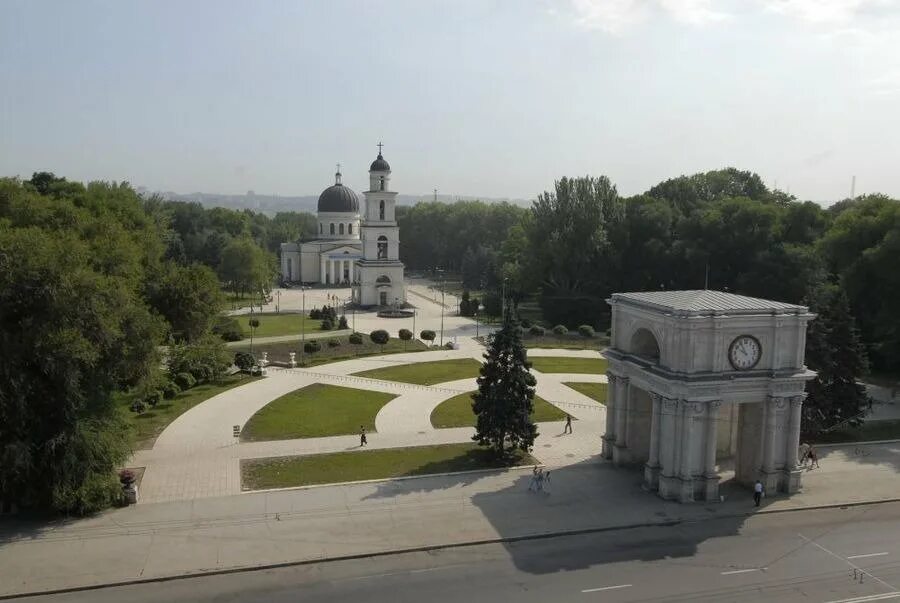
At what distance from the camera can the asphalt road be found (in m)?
19.7

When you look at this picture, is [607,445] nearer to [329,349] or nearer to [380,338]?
[380,338]

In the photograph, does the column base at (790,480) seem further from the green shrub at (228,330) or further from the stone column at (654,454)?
the green shrub at (228,330)

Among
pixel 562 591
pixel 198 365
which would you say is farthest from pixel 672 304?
pixel 198 365

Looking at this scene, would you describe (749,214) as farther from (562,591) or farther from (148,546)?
(148,546)

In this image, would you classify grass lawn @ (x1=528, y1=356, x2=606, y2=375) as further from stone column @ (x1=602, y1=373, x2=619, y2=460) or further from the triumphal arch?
the triumphal arch

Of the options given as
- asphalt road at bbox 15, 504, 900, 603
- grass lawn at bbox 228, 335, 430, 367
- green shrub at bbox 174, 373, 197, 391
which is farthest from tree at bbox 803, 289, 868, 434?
green shrub at bbox 174, 373, 197, 391

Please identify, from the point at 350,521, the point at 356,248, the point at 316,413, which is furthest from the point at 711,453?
the point at 356,248

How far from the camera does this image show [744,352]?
85.9 ft

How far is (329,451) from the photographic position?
104 feet

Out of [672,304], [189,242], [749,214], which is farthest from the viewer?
[189,242]

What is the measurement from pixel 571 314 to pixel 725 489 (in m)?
40.7

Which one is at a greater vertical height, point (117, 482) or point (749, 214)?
point (749, 214)

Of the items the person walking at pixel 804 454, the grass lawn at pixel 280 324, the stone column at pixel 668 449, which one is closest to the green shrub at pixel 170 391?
the grass lawn at pixel 280 324

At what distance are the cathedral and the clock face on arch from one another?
5598cm
